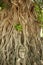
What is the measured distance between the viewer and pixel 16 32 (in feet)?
6.70

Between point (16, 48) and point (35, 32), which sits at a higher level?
point (35, 32)

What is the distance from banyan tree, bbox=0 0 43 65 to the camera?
6.64 feet

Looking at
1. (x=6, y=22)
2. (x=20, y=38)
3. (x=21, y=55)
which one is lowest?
(x=21, y=55)

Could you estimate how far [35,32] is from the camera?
83.5 inches

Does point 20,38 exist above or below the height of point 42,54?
above

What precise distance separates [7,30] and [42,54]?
0.40 m

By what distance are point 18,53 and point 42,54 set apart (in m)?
0.25

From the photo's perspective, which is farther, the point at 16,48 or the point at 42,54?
the point at 42,54

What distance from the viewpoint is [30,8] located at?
2064 millimetres

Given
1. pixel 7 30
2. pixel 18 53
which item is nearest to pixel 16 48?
pixel 18 53

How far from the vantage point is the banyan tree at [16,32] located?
203 centimetres

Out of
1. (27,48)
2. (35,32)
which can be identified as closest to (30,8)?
(35,32)

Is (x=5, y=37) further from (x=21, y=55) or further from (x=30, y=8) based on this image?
(x=30, y=8)

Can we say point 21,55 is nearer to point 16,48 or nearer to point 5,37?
point 16,48
